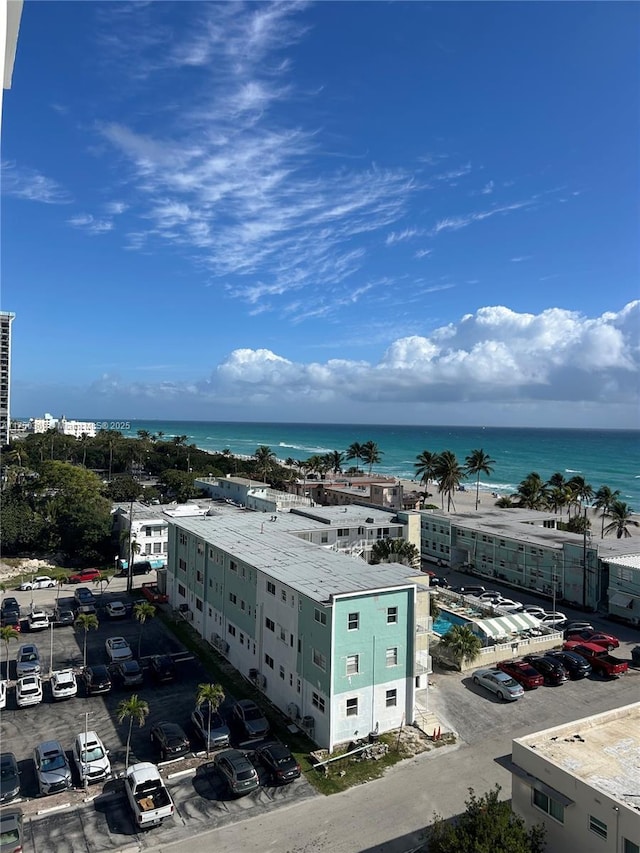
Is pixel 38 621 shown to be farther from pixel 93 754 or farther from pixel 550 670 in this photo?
pixel 550 670

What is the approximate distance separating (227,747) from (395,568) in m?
12.1

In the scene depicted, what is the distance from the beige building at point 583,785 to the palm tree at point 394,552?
2533 cm

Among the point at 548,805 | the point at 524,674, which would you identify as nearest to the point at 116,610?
the point at 524,674

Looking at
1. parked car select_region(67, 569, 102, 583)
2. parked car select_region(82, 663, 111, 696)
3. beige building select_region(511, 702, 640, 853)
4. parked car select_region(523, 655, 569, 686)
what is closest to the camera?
beige building select_region(511, 702, 640, 853)

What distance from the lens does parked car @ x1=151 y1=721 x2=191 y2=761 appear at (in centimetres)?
2384

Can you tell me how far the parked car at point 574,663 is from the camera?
3369cm

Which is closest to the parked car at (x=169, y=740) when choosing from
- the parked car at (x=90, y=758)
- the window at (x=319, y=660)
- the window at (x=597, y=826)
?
the parked car at (x=90, y=758)

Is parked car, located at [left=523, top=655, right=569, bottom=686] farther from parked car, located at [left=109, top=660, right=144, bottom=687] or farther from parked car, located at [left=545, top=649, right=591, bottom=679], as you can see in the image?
parked car, located at [left=109, top=660, right=144, bottom=687]

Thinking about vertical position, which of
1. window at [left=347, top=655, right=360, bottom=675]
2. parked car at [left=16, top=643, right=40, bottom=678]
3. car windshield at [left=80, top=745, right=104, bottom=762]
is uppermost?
window at [left=347, top=655, right=360, bottom=675]

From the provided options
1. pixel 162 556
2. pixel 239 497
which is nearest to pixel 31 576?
pixel 162 556

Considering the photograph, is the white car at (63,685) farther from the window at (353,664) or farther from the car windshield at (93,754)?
the window at (353,664)

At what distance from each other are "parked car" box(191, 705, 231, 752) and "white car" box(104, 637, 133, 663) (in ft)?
30.1

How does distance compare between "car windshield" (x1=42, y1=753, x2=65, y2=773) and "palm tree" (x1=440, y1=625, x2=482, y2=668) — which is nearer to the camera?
"car windshield" (x1=42, y1=753, x2=65, y2=773)

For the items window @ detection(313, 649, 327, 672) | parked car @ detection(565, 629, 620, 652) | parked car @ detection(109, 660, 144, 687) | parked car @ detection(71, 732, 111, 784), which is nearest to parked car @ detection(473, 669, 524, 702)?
parked car @ detection(565, 629, 620, 652)
